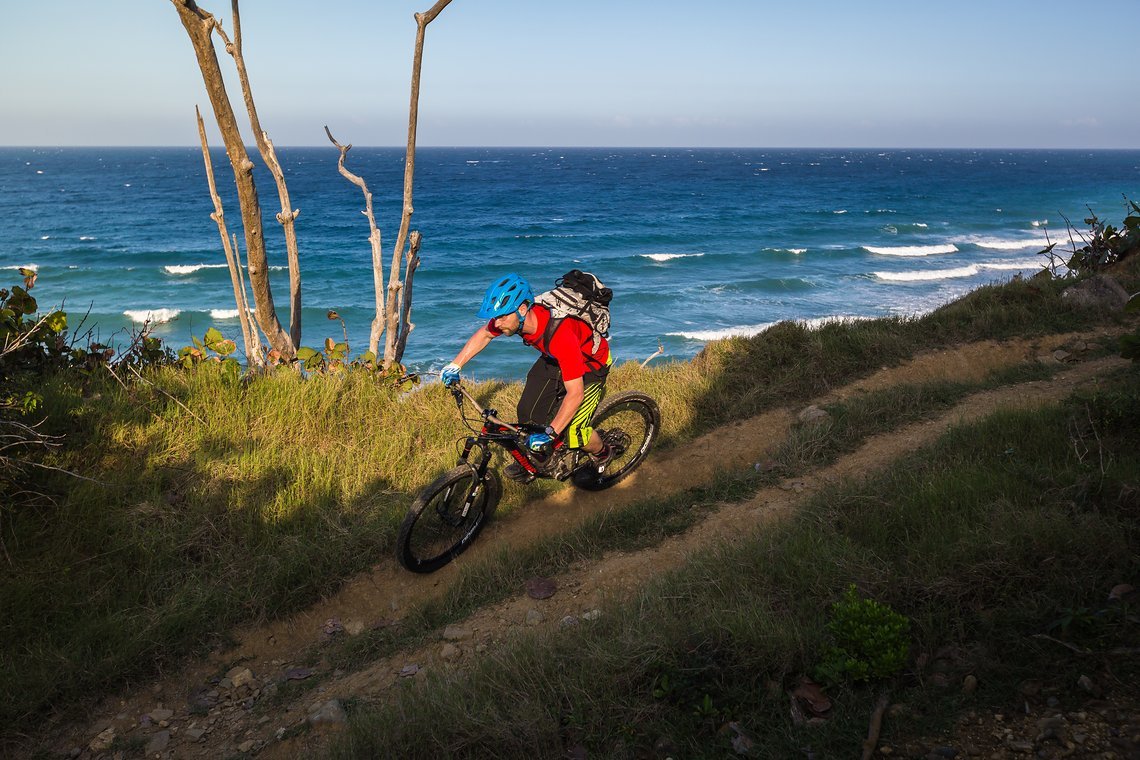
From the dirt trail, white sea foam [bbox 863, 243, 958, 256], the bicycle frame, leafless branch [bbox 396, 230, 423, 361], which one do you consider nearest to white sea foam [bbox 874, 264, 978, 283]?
white sea foam [bbox 863, 243, 958, 256]

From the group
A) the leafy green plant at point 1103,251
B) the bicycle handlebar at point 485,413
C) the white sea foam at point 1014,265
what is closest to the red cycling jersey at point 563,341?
the bicycle handlebar at point 485,413

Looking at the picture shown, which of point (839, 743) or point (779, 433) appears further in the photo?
point (779, 433)

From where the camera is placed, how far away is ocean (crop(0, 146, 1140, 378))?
2584cm

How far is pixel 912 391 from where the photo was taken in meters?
8.12

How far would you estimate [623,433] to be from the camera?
7160 millimetres

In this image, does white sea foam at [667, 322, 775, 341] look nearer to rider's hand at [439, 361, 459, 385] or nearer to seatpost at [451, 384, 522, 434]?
seatpost at [451, 384, 522, 434]

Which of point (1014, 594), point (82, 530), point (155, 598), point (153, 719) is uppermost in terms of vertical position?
point (1014, 594)

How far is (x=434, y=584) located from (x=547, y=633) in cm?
174

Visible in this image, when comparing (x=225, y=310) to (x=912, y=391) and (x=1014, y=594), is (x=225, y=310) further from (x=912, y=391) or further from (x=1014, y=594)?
(x=1014, y=594)

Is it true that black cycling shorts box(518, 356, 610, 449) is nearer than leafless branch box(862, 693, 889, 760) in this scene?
No

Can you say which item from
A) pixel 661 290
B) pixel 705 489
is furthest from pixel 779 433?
pixel 661 290

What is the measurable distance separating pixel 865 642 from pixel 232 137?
7.14 meters

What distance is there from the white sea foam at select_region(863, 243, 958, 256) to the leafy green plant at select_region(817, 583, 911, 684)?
38.7m

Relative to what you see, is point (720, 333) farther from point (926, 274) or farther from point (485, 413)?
point (485, 413)
